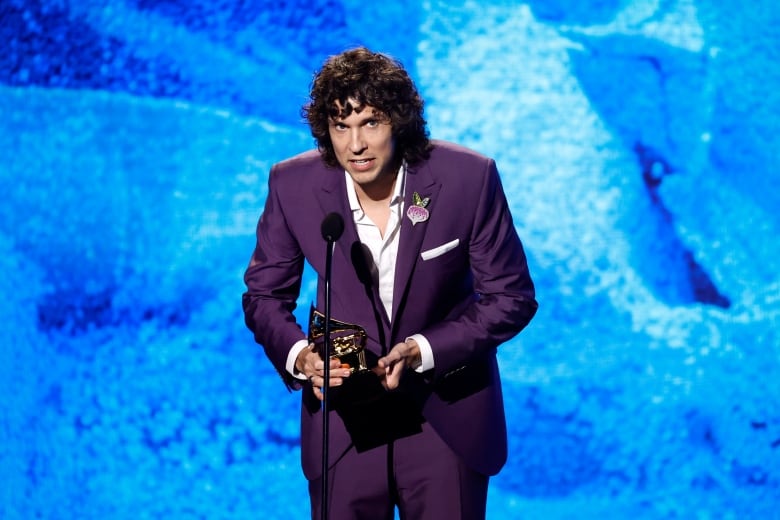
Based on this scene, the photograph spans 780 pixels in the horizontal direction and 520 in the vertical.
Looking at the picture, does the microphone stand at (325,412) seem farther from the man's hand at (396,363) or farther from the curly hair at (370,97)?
the curly hair at (370,97)

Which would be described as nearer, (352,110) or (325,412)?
(325,412)

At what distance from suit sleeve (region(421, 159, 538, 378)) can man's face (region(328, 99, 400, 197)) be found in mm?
210

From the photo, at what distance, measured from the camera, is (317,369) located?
5.46ft

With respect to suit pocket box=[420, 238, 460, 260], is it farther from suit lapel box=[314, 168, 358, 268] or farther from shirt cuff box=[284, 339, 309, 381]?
shirt cuff box=[284, 339, 309, 381]

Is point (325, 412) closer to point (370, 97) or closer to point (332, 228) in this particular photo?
point (332, 228)

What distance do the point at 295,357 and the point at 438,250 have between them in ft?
1.15

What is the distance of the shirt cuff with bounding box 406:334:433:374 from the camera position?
1.77 m

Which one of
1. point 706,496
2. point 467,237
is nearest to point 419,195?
point 467,237

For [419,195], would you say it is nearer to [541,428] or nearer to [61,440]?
[541,428]

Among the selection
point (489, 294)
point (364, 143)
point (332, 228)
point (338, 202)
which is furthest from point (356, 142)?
point (489, 294)

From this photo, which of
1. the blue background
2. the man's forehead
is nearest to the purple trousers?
the man's forehead

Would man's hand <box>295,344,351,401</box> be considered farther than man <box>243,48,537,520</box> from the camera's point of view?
No

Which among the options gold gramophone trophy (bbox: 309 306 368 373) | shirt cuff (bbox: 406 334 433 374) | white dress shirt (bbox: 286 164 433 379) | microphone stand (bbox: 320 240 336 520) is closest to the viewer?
microphone stand (bbox: 320 240 336 520)

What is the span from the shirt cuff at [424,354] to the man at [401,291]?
0.02 meters
